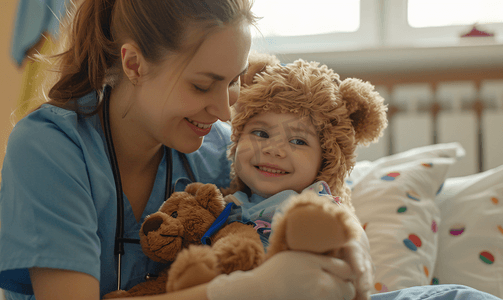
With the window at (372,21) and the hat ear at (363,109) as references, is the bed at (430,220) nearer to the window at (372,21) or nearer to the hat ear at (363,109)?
the hat ear at (363,109)

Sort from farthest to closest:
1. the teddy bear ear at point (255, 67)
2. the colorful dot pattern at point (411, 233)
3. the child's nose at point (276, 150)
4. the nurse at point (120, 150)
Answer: the colorful dot pattern at point (411, 233), the teddy bear ear at point (255, 67), the child's nose at point (276, 150), the nurse at point (120, 150)

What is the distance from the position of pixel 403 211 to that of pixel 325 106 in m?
0.57

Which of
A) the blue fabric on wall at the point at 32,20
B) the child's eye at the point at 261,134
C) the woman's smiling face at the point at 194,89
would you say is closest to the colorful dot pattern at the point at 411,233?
the child's eye at the point at 261,134

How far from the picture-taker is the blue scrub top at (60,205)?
0.63 metres

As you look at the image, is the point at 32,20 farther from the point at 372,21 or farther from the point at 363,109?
the point at 372,21

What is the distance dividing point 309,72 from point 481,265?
744mm

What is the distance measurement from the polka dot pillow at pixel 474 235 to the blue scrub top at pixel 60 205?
84 centimetres

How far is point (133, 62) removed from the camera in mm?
760

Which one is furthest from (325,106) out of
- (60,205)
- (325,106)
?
(60,205)

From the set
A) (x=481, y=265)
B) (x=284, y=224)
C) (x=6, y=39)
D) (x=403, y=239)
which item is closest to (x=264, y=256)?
(x=284, y=224)

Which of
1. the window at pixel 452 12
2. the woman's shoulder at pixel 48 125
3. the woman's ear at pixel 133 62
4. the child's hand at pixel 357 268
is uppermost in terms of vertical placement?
the window at pixel 452 12

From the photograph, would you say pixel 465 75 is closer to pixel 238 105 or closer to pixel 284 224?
pixel 238 105

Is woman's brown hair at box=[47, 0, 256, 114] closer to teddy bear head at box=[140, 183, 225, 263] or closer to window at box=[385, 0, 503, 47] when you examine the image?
teddy bear head at box=[140, 183, 225, 263]

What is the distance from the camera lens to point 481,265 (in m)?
1.10
